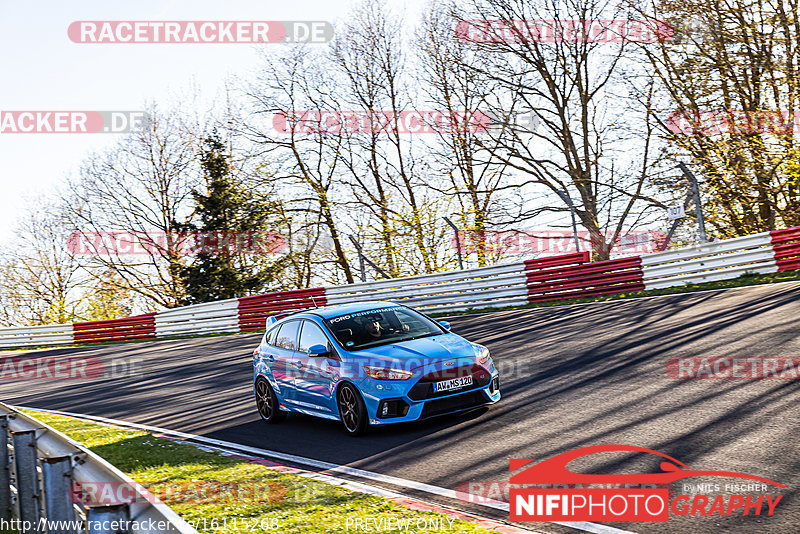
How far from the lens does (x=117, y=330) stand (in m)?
31.5

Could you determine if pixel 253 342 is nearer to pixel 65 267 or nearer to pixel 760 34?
pixel 760 34

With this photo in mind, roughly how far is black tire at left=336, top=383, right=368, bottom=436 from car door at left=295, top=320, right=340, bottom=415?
185 mm

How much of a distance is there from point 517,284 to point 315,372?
11.6 meters

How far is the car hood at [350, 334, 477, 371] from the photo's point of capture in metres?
9.30

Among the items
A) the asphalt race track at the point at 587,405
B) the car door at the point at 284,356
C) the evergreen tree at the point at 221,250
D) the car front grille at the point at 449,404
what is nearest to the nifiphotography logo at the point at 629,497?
the asphalt race track at the point at 587,405

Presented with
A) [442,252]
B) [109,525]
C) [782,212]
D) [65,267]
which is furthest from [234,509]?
[65,267]

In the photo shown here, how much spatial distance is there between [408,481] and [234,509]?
1.60m

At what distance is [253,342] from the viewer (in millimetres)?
22781

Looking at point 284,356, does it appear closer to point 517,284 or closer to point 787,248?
point 517,284

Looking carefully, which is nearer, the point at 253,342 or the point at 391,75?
the point at 253,342

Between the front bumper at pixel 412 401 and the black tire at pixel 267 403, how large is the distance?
7.70 ft

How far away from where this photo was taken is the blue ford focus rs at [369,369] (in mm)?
9219

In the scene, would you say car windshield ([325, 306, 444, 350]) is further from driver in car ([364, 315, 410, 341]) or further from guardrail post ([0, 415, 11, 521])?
guardrail post ([0, 415, 11, 521])

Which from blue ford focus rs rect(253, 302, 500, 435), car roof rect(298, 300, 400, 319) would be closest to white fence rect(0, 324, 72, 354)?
blue ford focus rs rect(253, 302, 500, 435)
